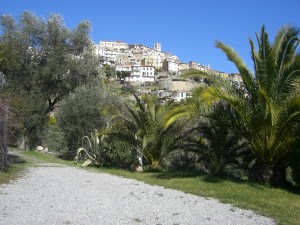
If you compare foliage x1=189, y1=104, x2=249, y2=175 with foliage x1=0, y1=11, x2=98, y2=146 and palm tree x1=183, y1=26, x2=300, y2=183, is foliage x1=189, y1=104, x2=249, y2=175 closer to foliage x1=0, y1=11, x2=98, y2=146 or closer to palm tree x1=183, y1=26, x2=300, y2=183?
palm tree x1=183, y1=26, x2=300, y2=183

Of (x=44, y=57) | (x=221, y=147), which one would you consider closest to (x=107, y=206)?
(x=221, y=147)

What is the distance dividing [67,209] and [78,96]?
13444 millimetres

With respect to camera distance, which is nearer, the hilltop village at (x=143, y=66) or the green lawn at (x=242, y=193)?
the green lawn at (x=242, y=193)

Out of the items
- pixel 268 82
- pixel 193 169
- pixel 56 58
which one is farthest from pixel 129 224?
pixel 56 58

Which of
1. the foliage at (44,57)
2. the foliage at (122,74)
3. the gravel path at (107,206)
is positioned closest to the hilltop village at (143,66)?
the foliage at (122,74)

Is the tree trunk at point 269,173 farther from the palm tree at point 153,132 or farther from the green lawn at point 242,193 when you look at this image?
the palm tree at point 153,132

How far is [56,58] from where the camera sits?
20438 millimetres

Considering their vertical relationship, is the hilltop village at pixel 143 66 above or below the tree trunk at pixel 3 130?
above

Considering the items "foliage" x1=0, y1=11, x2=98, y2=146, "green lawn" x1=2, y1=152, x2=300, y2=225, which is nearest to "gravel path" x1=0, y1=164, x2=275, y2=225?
"green lawn" x1=2, y1=152, x2=300, y2=225

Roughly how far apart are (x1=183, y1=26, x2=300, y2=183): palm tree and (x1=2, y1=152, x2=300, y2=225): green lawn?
1055mm

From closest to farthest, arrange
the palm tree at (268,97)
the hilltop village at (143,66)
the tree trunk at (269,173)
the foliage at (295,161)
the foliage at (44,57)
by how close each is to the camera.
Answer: the foliage at (295,161) → the palm tree at (268,97) → the tree trunk at (269,173) → the foliage at (44,57) → the hilltop village at (143,66)

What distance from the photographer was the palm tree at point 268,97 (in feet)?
32.1

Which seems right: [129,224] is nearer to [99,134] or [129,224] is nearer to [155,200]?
[155,200]

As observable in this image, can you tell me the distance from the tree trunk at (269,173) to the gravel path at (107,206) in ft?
10.00
